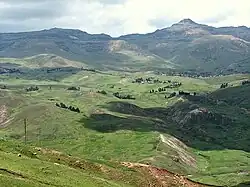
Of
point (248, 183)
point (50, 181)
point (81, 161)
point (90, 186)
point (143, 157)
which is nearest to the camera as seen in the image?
point (50, 181)

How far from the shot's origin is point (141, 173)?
9694cm

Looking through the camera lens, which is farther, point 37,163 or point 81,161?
point 81,161

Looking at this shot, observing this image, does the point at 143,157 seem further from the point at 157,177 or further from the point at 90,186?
the point at 90,186

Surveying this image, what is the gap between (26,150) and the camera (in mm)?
87062

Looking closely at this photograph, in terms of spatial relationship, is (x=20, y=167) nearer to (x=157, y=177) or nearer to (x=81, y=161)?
(x=81, y=161)

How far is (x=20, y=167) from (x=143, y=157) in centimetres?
12321

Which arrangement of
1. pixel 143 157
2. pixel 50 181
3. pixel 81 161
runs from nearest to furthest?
pixel 50 181 < pixel 81 161 < pixel 143 157

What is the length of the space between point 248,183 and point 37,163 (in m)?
87.4

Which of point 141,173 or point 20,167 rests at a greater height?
point 20,167

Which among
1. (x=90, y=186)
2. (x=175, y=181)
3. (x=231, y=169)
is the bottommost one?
(x=231, y=169)

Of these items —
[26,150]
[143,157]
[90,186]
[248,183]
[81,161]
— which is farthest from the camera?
[143,157]

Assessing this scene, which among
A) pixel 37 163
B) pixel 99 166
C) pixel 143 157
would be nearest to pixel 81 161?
pixel 99 166

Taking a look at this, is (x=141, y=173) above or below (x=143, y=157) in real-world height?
above

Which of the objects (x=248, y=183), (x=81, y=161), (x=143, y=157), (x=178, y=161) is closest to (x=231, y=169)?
(x=178, y=161)
